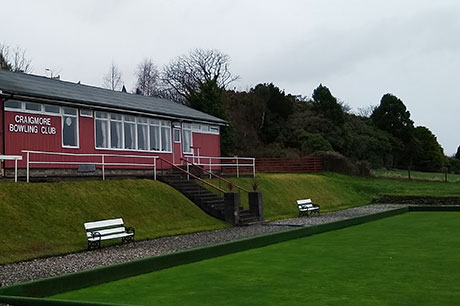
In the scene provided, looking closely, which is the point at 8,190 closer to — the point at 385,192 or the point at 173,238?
the point at 173,238

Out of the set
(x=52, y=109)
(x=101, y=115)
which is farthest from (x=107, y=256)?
(x=101, y=115)

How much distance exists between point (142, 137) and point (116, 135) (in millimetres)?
1693

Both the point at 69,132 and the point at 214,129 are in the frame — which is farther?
the point at 214,129

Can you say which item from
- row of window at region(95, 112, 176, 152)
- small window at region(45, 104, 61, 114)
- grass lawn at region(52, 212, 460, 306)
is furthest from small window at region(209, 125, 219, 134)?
grass lawn at region(52, 212, 460, 306)

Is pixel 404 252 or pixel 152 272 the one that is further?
pixel 404 252

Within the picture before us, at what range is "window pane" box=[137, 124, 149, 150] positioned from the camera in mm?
26094

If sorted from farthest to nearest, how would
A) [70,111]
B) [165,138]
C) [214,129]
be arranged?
1. [214,129]
2. [165,138]
3. [70,111]

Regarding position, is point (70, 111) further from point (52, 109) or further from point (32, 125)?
point (32, 125)

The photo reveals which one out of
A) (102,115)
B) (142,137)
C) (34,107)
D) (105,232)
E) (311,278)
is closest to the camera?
(311,278)

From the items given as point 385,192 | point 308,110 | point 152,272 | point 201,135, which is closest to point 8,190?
point 152,272

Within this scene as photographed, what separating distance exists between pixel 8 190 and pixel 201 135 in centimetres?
1598

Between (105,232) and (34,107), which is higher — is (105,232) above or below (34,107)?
below

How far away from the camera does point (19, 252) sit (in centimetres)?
1327

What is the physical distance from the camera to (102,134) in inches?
949
